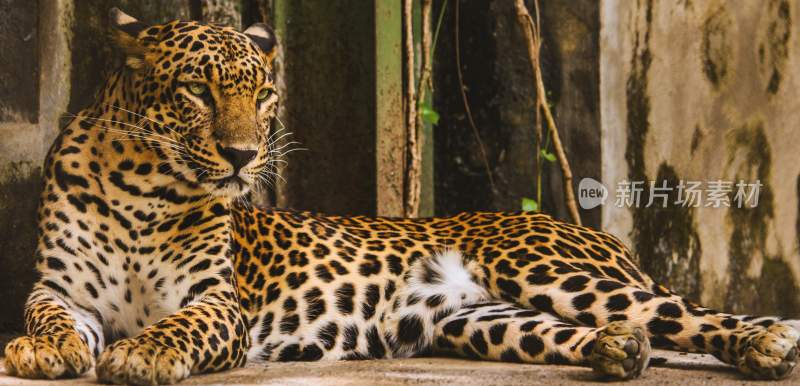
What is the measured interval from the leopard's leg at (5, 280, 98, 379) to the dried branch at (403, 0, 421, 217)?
2572 millimetres

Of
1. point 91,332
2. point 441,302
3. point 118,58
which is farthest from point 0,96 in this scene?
point 441,302

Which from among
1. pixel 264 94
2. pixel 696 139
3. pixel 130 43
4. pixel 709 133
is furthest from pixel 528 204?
pixel 130 43

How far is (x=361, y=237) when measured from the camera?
573cm

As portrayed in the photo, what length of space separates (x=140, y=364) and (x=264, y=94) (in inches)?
57.9

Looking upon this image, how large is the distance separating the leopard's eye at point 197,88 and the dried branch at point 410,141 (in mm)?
2358

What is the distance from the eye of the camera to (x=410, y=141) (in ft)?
22.4

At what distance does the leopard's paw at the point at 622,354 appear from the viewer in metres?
4.19

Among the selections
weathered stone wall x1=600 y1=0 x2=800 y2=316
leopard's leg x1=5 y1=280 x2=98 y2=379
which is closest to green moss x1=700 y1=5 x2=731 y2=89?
weathered stone wall x1=600 y1=0 x2=800 y2=316

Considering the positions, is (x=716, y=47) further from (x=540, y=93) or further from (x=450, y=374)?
(x=450, y=374)

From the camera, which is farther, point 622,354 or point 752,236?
point 752,236

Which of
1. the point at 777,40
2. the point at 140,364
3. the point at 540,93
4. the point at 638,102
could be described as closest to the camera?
the point at 140,364

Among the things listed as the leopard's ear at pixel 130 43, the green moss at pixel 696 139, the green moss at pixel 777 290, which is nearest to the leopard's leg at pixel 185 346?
the leopard's ear at pixel 130 43

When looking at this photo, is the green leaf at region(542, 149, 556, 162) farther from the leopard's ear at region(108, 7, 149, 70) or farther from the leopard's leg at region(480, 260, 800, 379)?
the leopard's ear at region(108, 7, 149, 70)

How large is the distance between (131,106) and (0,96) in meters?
1.42
